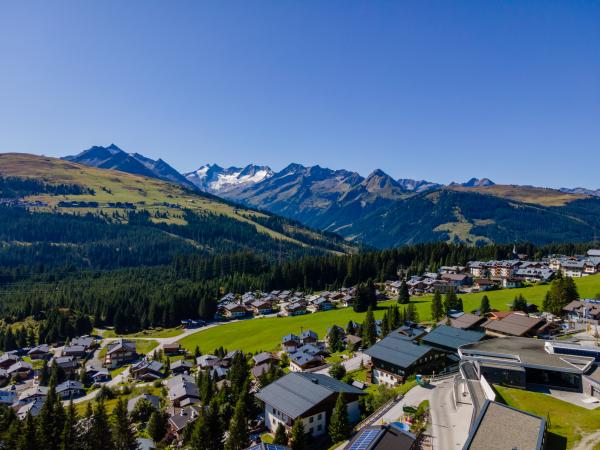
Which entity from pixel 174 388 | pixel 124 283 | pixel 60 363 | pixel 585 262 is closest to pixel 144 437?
pixel 174 388

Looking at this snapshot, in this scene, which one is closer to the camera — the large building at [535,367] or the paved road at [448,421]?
the paved road at [448,421]

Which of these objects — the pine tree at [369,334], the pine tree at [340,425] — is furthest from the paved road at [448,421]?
the pine tree at [369,334]

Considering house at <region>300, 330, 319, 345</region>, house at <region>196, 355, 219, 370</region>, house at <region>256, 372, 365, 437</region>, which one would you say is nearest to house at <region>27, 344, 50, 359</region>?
house at <region>196, 355, 219, 370</region>

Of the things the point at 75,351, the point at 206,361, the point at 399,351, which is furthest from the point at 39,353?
the point at 399,351

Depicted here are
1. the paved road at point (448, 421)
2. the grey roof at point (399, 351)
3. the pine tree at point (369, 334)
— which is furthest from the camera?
the pine tree at point (369, 334)

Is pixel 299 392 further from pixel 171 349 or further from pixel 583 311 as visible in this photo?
pixel 171 349

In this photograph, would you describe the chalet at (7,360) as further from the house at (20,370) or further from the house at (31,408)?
the house at (31,408)
